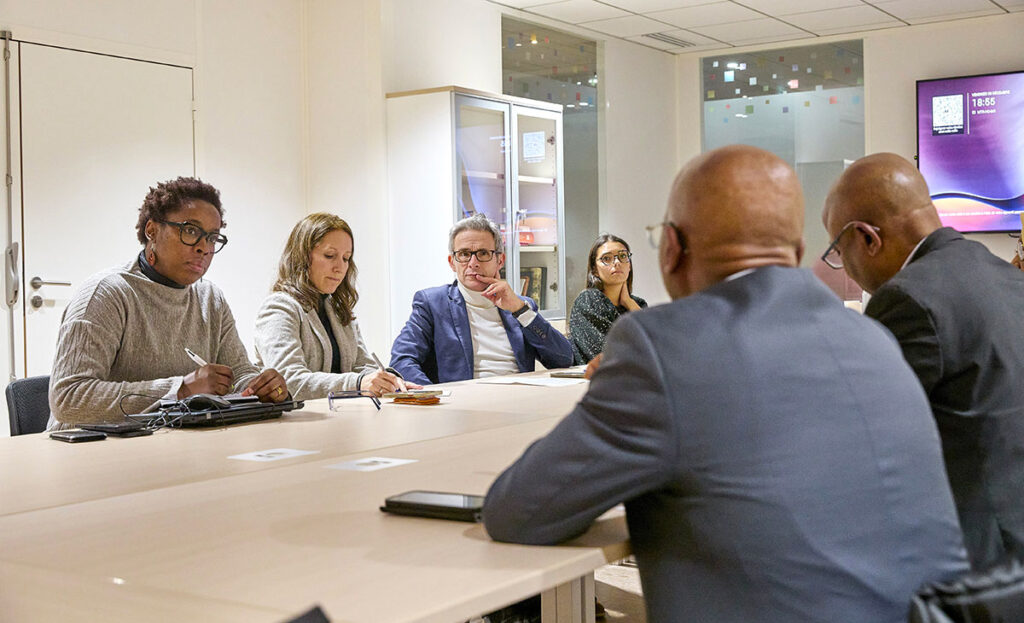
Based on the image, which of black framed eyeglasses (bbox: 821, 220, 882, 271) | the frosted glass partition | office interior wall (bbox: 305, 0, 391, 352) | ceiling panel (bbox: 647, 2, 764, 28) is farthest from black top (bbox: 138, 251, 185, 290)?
the frosted glass partition

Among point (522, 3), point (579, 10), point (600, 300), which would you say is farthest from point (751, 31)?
point (600, 300)

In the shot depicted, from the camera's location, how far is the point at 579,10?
676cm

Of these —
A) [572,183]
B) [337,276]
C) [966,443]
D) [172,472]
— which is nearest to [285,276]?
[337,276]

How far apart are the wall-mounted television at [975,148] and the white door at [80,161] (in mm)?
5052

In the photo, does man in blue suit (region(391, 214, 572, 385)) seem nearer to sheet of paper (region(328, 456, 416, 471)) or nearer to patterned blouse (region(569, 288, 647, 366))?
patterned blouse (region(569, 288, 647, 366))

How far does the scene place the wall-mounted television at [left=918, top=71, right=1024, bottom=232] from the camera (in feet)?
23.2

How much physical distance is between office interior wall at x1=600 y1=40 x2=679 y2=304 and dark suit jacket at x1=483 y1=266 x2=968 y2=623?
637cm

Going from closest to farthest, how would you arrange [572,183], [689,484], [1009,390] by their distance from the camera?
1. [689,484]
2. [1009,390]
3. [572,183]

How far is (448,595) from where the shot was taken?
1.17 meters

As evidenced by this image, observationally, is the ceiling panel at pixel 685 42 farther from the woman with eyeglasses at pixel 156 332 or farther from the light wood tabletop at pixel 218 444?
the woman with eyeglasses at pixel 156 332

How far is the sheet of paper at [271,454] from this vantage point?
218 centimetres

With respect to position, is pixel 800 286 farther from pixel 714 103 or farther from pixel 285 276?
pixel 714 103

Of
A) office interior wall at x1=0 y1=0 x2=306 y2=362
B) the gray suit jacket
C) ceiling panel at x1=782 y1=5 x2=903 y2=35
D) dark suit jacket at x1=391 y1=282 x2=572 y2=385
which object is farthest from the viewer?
ceiling panel at x1=782 y1=5 x2=903 y2=35

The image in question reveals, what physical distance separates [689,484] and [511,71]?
594 centimetres
